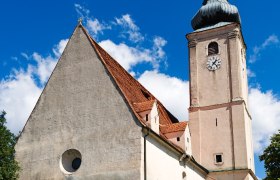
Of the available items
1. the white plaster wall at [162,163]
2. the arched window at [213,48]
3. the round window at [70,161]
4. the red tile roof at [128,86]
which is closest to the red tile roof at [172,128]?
the red tile roof at [128,86]

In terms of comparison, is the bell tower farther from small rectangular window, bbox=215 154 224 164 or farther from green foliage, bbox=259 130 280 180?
green foliage, bbox=259 130 280 180

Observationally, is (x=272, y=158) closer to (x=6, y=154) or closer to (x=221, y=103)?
(x=221, y=103)

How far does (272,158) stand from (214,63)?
8.74 meters

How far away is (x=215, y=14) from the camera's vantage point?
3562cm

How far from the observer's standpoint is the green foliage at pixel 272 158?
28.0 meters

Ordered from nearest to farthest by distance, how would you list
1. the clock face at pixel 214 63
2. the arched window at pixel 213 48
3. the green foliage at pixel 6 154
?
the green foliage at pixel 6 154 → the clock face at pixel 214 63 → the arched window at pixel 213 48

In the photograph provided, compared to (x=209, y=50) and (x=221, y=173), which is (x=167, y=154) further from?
(x=209, y=50)

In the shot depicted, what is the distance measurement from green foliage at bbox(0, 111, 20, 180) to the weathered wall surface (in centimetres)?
193

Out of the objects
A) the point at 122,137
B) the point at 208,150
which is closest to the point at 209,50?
the point at 208,150

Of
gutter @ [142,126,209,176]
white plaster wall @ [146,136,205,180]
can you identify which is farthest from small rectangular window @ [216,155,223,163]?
white plaster wall @ [146,136,205,180]

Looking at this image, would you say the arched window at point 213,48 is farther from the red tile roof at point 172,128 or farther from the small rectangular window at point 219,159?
the red tile roof at point 172,128

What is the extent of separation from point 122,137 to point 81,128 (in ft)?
8.01

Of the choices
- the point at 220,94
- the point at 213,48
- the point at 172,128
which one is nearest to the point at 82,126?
the point at 172,128

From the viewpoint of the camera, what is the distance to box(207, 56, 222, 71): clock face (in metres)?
34.0
